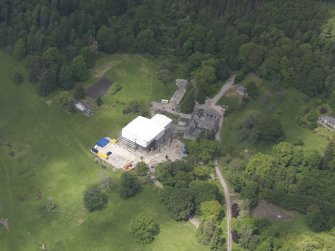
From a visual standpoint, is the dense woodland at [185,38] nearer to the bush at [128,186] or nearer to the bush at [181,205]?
the bush at [128,186]

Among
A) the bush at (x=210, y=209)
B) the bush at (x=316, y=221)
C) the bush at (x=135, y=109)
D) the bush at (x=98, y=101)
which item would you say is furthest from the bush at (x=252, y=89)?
the bush at (x=316, y=221)

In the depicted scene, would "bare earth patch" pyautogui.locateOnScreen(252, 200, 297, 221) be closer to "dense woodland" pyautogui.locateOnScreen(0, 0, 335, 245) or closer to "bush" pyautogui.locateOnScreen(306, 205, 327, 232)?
"bush" pyautogui.locateOnScreen(306, 205, 327, 232)

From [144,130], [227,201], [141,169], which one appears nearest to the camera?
[227,201]

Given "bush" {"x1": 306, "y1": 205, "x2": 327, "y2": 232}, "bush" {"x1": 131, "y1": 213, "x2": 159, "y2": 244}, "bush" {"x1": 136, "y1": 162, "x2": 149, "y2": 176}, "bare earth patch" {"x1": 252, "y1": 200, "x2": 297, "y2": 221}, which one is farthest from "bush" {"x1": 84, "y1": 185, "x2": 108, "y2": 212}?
"bush" {"x1": 306, "y1": 205, "x2": 327, "y2": 232}

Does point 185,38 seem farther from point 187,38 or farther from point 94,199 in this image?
point 94,199

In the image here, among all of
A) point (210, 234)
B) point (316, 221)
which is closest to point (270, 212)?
point (316, 221)

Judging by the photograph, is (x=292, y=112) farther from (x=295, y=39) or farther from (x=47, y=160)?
(x=47, y=160)
